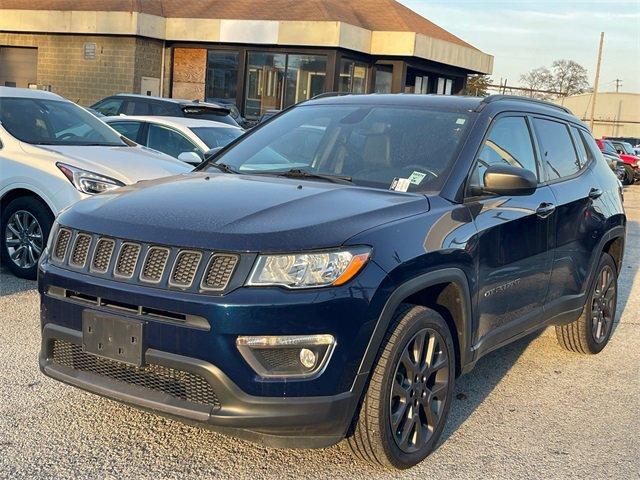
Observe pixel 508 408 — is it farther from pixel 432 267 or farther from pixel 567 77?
pixel 567 77

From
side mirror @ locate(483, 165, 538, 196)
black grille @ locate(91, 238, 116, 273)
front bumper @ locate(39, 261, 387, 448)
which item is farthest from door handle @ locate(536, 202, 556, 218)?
black grille @ locate(91, 238, 116, 273)

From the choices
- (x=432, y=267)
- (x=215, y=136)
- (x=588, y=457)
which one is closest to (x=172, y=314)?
(x=432, y=267)

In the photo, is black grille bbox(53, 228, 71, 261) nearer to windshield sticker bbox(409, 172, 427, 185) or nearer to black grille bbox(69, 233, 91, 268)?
black grille bbox(69, 233, 91, 268)

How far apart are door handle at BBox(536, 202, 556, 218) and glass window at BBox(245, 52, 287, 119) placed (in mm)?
25270

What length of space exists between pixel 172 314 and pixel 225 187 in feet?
3.17

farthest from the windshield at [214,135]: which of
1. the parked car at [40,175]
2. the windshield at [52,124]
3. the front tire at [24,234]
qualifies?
the front tire at [24,234]

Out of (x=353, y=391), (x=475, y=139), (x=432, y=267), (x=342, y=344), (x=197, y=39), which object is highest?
(x=197, y=39)

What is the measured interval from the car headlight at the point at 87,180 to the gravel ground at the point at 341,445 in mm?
1697

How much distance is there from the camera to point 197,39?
2950 cm

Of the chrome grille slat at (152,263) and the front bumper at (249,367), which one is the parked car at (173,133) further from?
the front bumper at (249,367)

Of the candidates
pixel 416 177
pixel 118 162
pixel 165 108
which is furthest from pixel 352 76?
pixel 416 177

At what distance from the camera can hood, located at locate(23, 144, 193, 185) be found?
23.8ft

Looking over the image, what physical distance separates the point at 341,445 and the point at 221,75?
27501 mm

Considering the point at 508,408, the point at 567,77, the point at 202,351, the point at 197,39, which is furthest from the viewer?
the point at 567,77
